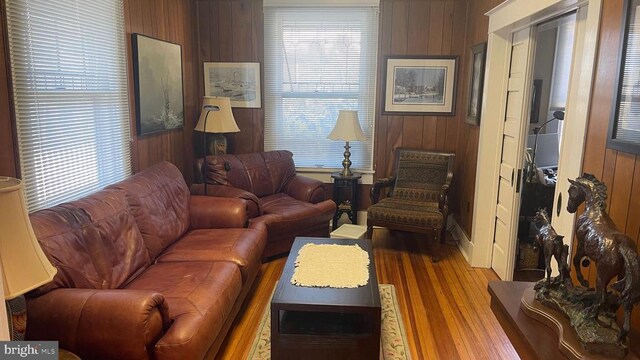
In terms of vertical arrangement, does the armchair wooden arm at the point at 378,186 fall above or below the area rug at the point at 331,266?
above

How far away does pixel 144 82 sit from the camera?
3.35 m

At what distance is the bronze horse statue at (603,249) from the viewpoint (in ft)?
4.27

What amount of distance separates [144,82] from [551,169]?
372 cm

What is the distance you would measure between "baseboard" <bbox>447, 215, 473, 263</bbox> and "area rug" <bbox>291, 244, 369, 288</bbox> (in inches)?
58.3

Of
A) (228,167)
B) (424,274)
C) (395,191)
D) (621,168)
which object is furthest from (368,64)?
(621,168)

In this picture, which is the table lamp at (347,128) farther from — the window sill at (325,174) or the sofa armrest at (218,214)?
the sofa armrest at (218,214)

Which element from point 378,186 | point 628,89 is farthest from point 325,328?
point 378,186

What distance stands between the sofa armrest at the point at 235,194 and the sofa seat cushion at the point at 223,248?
40cm

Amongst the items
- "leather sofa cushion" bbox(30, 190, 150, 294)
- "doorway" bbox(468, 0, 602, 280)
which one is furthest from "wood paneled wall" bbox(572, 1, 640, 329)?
"leather sofa cushion" bbox(30, 190, 150, 294)

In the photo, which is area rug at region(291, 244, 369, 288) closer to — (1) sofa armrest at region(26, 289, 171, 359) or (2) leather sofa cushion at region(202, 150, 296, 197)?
(1) sofa armrest at region(26, 289, 171, 359)

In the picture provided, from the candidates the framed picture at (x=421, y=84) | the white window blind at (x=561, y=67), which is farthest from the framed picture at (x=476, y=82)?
the white window blind at (x=561, y=67)

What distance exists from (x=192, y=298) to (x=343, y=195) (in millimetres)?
2814

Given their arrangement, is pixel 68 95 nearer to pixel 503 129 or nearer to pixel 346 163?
pixel 346 163

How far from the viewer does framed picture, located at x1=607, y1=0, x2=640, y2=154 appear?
1.60m
